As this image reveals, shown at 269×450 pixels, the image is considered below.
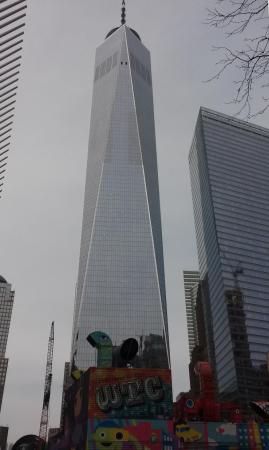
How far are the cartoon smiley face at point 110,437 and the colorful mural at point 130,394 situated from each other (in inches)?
44.5

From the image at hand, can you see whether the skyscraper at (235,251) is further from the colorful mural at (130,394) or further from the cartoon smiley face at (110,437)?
the cartoon smiley face at (110,437)

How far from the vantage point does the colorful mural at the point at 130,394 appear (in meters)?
42.1

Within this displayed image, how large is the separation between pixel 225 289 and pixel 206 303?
32.3 meters

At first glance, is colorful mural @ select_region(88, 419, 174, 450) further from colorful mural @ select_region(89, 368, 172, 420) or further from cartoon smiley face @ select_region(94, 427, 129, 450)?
colorful mural @ select_region(89, 368, 172, 420)

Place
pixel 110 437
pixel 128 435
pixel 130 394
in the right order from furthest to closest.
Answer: pixel 130 394, pixel 128 435, pixel 110 437

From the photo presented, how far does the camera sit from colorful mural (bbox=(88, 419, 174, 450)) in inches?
1596

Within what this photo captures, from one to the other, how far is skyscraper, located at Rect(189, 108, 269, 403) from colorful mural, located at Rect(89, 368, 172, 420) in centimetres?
10837

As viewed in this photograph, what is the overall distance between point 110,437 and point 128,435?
5.40 feet

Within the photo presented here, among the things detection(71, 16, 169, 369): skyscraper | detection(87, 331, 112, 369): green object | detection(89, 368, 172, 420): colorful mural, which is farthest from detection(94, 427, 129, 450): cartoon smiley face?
detection(71, 16, 169, 369): skyscraper

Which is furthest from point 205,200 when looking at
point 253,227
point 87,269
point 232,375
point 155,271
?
point 232,375

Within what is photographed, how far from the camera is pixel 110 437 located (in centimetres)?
4072

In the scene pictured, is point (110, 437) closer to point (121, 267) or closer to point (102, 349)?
point (102, 349)

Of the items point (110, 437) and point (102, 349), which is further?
point (102, 349)

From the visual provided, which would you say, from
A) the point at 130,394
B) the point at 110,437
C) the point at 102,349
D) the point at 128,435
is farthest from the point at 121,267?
the point at 110,437
